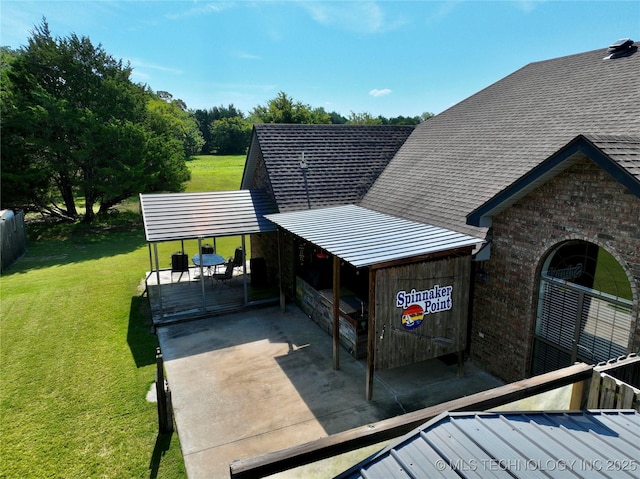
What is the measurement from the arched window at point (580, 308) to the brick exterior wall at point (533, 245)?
20cm

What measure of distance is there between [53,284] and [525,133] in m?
16.5

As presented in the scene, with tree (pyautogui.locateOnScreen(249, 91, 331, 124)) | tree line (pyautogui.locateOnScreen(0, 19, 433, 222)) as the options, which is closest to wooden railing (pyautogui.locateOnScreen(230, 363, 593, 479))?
tree line (pyautogui.locateOnScreen(0, 19, 433, 222))

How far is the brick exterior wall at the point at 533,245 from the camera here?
631 cm

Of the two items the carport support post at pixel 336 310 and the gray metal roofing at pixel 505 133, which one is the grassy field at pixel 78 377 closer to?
the carport support post at pixel 336 310

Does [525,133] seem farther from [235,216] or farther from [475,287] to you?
[235,216]

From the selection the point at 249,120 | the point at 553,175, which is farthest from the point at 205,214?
the point at 249,120

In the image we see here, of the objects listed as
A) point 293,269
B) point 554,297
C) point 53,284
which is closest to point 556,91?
point 554,297

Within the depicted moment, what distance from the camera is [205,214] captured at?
1293 cm

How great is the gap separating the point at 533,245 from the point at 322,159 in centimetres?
884

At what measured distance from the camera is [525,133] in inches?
421

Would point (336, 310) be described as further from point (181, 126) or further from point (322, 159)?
point (181, 126)

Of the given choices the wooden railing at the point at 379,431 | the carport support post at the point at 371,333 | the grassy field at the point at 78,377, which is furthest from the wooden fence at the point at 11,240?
the wooden railing at the point at 379,431

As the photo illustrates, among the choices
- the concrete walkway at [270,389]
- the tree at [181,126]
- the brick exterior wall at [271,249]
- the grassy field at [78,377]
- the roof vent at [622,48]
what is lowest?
the concrete walkway at [270,389]

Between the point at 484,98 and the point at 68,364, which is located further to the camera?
the point at 484,98
